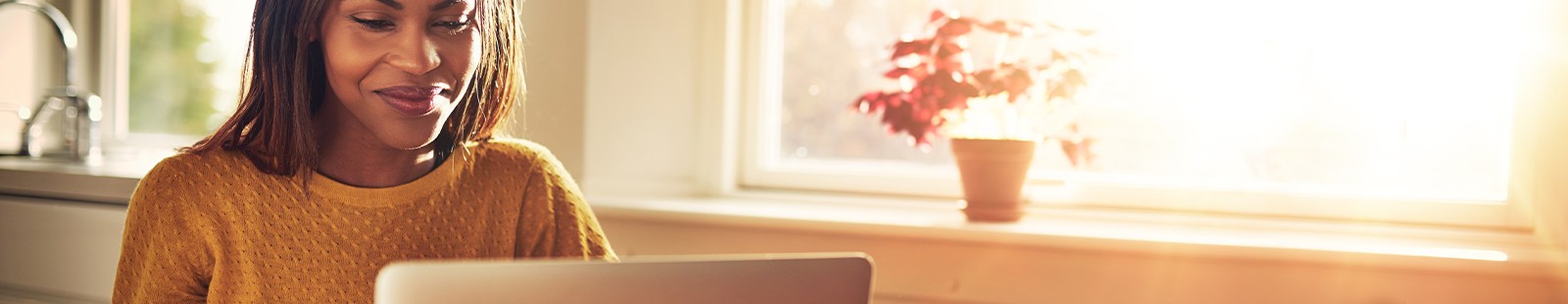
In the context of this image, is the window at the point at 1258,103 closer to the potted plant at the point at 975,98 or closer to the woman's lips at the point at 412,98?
the potted plant at the point at 975,98

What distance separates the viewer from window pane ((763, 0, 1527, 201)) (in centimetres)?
176

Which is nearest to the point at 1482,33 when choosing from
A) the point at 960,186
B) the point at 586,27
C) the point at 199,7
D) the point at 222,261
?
the point at 960,186

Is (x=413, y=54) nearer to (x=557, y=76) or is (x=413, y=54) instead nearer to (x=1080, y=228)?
(x=557, y=76)

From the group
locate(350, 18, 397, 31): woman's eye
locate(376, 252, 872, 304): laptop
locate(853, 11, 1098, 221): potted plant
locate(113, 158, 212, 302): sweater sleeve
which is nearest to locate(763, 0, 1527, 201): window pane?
locate(853, 11, 1098, 221): potted plant

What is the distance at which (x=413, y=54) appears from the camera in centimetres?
114

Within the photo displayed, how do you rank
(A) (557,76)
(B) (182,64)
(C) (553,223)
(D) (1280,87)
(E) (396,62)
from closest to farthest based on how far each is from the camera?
(E) (396,62), (C) (553,223), (D) (1280,87), (A) (557,76), (B) (182,64)

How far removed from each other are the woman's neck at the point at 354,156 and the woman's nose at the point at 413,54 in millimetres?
98

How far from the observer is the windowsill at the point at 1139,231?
1531 mm

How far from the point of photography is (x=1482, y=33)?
68.8 inches

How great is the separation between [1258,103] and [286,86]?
4.45ft

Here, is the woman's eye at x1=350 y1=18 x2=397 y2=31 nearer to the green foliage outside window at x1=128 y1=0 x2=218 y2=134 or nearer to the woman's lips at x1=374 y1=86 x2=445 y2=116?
the woman's lips at x1=374 y1=86 x2=445 y2=116

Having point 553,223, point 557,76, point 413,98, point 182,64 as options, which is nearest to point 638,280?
point 413,98

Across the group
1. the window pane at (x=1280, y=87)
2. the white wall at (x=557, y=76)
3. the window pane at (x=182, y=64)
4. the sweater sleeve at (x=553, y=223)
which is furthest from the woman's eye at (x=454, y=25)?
the window pane at (x=182, y=64)

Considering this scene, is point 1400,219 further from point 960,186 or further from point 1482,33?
point 960,186
